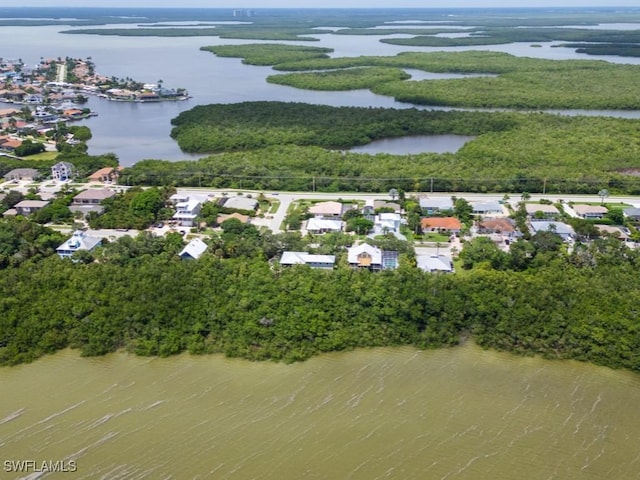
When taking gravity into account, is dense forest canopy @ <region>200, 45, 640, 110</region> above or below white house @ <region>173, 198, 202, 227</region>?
above

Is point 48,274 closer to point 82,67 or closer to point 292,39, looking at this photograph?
point 82,67

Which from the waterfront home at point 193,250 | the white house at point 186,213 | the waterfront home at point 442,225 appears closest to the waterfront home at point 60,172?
the white house at point 186,213

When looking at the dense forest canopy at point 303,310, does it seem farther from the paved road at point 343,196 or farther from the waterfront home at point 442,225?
the paved road at point 343,196

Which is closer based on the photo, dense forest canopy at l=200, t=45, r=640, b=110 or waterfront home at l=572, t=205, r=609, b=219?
waterfront home at l=572, t=205, r=609, b=219

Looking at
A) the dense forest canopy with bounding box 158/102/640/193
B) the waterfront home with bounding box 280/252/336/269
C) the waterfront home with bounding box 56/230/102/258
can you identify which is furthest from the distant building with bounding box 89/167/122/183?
the waterfront home with bounding box 280/252/336/269

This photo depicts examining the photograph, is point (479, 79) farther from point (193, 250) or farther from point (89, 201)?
point (193, 250)

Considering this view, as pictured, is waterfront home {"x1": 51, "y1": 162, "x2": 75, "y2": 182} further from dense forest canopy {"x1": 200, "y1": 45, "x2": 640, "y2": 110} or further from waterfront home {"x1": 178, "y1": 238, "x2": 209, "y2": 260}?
dense forest canopy {"x1": 200, "y1": 45, "x2": 640, "y2": 110}

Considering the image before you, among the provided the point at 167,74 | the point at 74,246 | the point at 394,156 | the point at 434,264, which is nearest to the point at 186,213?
the point at 74,246
